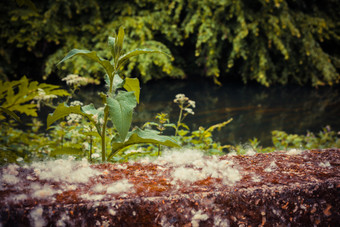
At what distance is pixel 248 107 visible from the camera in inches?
247

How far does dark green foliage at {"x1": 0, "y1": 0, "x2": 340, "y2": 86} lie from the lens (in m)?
7.19

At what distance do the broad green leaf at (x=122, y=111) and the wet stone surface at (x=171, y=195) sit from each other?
0.18 metres

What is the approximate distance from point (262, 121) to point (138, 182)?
4720 mm

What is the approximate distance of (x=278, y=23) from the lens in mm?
7949

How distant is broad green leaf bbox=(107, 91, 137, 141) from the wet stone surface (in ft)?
0.59

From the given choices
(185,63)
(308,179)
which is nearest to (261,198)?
(308,179)

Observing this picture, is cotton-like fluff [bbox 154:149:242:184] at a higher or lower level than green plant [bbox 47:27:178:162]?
lower

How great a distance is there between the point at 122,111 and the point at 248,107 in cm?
546

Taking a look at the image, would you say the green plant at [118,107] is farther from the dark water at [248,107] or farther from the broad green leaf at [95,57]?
the dark water at [248,107]

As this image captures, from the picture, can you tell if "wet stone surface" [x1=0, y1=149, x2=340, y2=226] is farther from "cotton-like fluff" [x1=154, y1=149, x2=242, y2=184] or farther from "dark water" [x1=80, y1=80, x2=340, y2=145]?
"dark water" [x1=80, y1=80, x2=340, y2=145]

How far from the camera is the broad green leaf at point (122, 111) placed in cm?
114

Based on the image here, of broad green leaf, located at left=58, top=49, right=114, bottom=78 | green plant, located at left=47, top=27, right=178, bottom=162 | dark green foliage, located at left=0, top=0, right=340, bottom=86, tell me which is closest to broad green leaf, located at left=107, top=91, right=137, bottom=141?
green plant, located at left=47, top=27, right=178, bottom=162

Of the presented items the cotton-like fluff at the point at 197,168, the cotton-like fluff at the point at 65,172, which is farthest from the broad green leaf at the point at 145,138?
the cotton-like fluff at the point at 65,172

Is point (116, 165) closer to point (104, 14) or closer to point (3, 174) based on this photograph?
point (3, 174)
